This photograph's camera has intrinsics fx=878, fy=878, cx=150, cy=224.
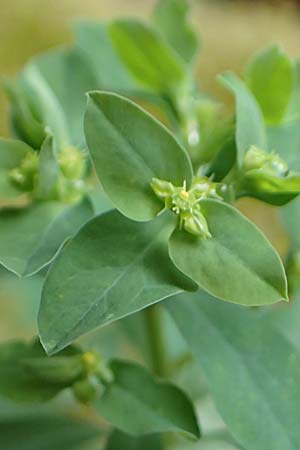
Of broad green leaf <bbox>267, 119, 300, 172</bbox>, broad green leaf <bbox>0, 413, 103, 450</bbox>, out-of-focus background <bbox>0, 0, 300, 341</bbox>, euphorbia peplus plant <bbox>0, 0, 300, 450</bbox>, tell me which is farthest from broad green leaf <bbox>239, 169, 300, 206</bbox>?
out-of-focus background <bbox>0, 0, 300, 341</bbox>

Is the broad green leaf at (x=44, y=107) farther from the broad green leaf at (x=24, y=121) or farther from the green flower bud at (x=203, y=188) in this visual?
the green flower bud at (x=203, y=188)

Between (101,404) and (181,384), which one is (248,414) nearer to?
(101,404)

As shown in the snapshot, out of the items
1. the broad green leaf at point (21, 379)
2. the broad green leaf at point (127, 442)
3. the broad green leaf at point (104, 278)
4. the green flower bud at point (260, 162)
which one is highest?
the green flower bud at point (260, 162)

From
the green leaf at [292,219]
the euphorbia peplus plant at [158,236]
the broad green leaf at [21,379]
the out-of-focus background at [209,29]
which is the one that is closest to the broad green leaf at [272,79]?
the euphorbia peplus plant at [158,236]

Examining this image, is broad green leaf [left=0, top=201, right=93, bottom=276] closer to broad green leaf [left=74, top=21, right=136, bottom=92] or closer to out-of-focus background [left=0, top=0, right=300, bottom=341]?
broad green leaf [left=74, top=21, right=136, bottom=92]

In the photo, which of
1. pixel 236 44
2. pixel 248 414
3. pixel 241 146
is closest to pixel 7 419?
pixel 248 414
